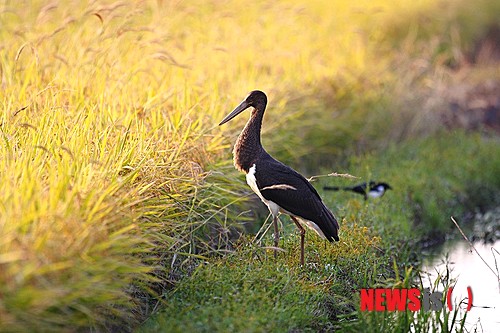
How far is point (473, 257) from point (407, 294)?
10.1 ft

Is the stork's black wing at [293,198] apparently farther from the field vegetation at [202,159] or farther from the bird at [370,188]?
the bird at [370,188]

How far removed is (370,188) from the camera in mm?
8242

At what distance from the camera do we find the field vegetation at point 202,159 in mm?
4660

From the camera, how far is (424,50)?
12539 mm

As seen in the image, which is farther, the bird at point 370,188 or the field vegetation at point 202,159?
the bird at point 370,188

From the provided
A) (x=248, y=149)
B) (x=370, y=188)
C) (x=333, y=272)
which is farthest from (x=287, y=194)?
(x=370, y=188)

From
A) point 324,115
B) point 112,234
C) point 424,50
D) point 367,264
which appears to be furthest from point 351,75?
point 112,234

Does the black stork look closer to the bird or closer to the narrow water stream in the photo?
the narrow water stream

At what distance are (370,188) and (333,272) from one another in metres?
2.33

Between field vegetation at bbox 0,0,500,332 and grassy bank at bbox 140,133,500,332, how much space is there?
0.7 inches

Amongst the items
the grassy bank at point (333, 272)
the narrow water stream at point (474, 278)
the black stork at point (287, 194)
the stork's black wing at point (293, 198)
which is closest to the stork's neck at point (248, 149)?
the black stork at point (287, 194)

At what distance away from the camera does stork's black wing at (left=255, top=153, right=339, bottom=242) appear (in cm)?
600

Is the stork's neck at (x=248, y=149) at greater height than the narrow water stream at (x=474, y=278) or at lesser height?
greater

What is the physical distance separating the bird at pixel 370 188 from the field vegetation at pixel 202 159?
177 mm
